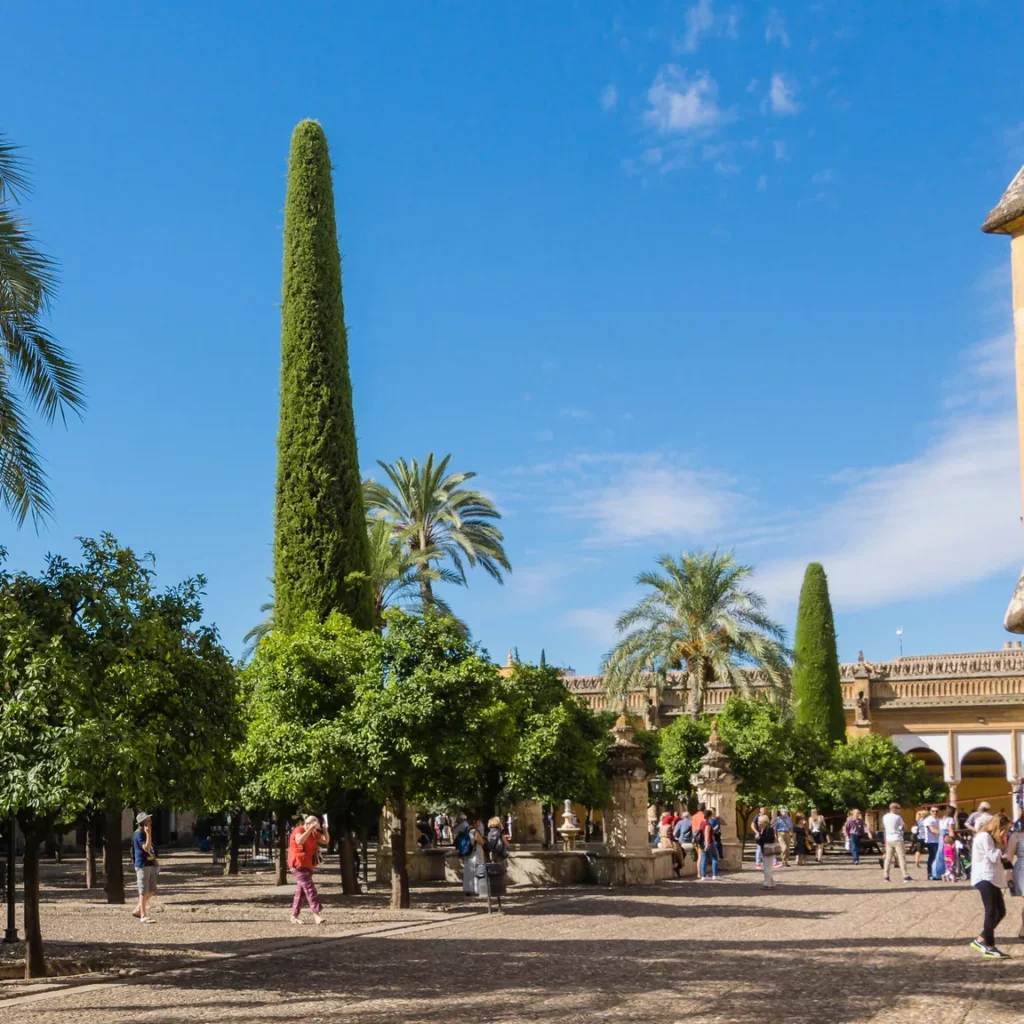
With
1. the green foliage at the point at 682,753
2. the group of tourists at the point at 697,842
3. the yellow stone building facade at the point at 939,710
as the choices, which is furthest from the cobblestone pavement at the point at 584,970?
the yellow stone building facade at the point at 939,710

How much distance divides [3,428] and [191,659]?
12.3 ft

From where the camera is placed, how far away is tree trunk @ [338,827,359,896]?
2358 centimetres

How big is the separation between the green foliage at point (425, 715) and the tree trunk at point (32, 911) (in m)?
7.29

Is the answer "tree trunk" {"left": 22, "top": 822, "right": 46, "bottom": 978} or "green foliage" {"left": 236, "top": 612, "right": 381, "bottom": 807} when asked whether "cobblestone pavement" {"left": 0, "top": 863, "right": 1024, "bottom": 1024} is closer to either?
"tree trunk" {"left": 22, "top": 822, "right": 46, "bottom": 978}

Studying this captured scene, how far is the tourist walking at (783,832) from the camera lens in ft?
109

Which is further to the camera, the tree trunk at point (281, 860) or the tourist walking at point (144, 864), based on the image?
the tree trunk at point (281, 860)

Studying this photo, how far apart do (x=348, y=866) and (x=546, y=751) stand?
550cm

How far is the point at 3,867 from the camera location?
110 ft

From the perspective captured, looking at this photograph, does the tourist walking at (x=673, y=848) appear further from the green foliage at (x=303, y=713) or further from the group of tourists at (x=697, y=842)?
the green foliage at (x=303, y=713)

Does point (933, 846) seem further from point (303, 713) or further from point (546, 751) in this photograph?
point (303, 713)

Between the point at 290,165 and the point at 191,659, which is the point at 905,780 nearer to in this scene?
the point at 290,165

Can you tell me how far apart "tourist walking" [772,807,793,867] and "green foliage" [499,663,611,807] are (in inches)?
226

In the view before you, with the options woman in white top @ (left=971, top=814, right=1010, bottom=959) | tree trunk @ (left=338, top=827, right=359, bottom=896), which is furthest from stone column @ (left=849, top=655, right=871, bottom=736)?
woman in white top @ (left=971, top=814, right=1010, bottom=959)

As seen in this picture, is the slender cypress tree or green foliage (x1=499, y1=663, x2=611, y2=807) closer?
green foliage (x1=499, y1=663, x2=611, y2=807)
